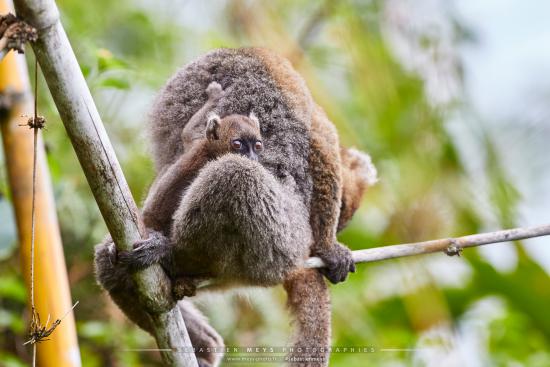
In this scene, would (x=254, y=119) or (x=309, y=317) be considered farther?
(x=254, y=119)

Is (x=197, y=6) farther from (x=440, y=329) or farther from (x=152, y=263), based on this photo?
(x=152, y=263)

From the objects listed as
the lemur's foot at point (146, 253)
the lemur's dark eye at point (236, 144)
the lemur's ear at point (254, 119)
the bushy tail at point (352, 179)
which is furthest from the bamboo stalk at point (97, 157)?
the bushy tail at point (352, 179)

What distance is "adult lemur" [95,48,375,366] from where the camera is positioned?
5.00 metres

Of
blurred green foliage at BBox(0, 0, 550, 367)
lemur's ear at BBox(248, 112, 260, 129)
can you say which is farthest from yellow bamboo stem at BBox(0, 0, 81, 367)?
blurred green foliage at BBox(0, 0, 550, 367)

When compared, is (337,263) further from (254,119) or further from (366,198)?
(366,198)

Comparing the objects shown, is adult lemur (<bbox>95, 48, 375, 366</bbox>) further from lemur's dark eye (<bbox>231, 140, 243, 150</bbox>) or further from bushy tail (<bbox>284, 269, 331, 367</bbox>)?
lemur's dark eye (<bbox>231, 140, 243, 150</bbox>)

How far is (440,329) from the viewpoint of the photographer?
29.8ft

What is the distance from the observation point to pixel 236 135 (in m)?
5.57

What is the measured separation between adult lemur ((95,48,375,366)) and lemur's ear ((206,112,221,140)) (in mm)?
176

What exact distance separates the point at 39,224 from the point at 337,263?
7.75 feet

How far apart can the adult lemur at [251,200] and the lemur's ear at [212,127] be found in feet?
0.58

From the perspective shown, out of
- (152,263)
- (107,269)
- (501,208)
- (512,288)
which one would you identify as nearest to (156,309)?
(152,263)

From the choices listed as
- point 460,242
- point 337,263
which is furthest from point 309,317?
point 460,242

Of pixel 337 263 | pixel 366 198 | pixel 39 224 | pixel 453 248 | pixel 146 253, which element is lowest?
pixel 146 253
